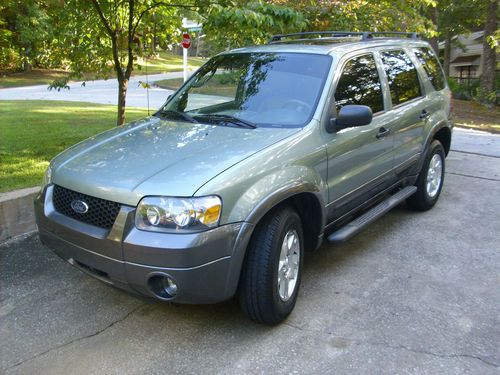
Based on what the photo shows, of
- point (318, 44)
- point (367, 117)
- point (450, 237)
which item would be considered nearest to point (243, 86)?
point (318, 44)

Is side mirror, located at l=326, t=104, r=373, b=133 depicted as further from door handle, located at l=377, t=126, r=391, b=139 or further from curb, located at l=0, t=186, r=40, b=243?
curb, located at l=0, t=186, r=40, b=243

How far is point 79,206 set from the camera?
3115mm

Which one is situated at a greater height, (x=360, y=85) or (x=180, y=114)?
(x=360, y=85)

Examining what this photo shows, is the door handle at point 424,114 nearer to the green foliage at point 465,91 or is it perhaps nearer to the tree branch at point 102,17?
the tree branch at point 102,17

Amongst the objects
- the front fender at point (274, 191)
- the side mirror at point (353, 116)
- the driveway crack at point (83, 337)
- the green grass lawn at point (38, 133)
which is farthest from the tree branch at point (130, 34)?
the driveway crack at point (83, 337)

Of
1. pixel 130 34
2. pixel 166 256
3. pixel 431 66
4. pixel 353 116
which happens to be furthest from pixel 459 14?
pixel 166 256

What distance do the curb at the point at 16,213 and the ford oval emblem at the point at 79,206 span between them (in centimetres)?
189

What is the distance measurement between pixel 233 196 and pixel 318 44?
84.1 inches

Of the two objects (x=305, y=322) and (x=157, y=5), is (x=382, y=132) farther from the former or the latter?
(x=157, y=5)

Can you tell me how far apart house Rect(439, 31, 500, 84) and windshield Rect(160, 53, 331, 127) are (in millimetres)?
25848

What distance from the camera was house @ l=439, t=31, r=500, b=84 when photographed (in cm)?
2923

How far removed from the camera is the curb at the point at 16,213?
15.3ft

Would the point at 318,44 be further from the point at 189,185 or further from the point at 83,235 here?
the point at 83,235

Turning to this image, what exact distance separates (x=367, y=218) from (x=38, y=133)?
6.24 meters
